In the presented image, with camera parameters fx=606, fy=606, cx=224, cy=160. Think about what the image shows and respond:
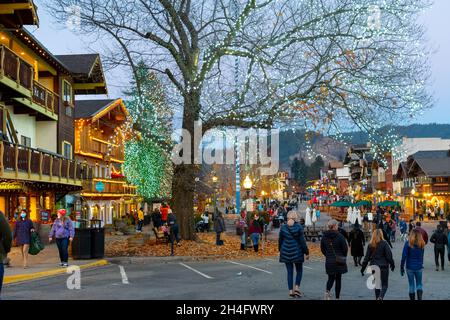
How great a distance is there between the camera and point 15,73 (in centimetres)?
2331

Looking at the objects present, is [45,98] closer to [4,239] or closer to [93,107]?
[93,107]

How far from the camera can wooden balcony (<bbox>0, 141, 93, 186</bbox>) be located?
21.9 metres

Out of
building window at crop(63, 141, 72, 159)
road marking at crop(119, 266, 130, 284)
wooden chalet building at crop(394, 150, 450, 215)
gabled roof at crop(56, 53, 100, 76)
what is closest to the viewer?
road marking at crop(119, 266, 130, 284)

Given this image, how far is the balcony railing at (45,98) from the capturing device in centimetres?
2885

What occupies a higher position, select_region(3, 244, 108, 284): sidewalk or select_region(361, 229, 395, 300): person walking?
select_region(361, 229, 395, 300): person walking

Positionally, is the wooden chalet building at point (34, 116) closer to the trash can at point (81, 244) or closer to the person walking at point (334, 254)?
the trash can at point (81, 244)

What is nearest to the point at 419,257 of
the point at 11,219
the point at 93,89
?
the point at 11,219

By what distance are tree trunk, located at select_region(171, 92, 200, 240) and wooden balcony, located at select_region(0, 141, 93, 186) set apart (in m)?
5.83

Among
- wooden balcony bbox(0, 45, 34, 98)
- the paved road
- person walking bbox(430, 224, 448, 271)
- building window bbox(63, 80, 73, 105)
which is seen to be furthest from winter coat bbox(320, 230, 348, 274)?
building window bbox(63, 80, 73, 105)

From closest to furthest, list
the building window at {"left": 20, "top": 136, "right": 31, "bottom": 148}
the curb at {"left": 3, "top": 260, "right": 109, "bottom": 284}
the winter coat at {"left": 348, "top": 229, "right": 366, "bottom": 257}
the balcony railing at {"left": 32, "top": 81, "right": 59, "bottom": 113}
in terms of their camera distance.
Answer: the curb at {"left": 3, "top": 260, "right": 109, "bottom": 284}, the winter coat at {"left": 348, "top": 229, "right": 366, "bottom": 257}, the balcony railing at {"left": 32, "top": 81, "right": 59, "bottom": 113}, the building window at {"left": 20, "top": 136, "right": 31, "bottom": 148}

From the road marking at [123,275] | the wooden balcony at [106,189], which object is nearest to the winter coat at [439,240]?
the road marking at [123,275]

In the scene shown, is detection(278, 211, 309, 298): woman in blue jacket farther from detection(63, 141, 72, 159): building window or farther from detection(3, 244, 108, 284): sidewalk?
detection(63, 141, 72, 159): building window

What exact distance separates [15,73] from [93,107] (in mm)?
23446

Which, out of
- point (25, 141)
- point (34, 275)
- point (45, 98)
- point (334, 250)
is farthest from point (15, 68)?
point (334, 250)
